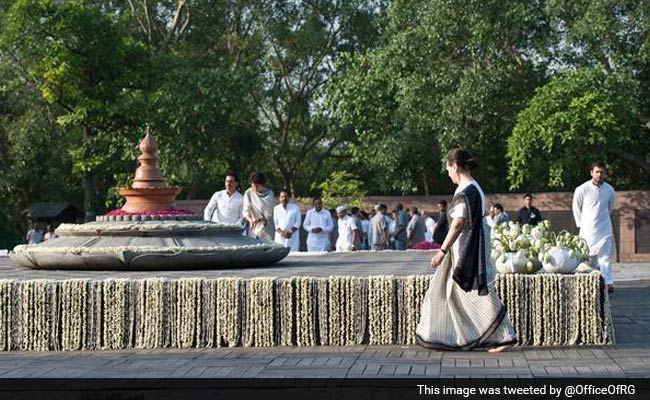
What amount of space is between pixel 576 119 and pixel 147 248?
611 inches

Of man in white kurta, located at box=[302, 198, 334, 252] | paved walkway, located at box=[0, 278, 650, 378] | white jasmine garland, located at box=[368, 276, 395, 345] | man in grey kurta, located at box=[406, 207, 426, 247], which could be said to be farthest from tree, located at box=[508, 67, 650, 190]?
white jasmine garland, located at box=[368, 276, 395, 345]

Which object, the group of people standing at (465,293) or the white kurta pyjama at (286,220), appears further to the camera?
the white kurta pyjama at (286,220)

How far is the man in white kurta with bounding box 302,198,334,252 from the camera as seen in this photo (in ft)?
61.4

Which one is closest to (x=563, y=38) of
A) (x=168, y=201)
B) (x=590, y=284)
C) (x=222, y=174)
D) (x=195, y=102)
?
(x=195, y=102)

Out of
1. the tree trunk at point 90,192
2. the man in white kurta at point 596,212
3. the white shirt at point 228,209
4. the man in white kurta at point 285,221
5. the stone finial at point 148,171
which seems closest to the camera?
the stone finial at point 148,171

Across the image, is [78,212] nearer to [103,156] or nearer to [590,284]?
[103,156]

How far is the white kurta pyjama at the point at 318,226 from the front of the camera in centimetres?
1875

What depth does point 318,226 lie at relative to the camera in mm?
18719

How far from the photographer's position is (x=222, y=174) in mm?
35250

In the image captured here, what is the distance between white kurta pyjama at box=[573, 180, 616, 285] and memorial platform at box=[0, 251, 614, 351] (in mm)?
4996

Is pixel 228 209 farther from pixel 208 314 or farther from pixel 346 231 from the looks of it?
pixel 346 231

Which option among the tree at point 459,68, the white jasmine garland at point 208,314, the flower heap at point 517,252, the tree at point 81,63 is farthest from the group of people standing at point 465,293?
the tree at point 81,63

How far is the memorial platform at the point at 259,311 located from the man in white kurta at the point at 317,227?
9.39 m

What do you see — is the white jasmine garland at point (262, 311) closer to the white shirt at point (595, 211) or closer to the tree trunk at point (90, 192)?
the white shirt at point (595, 211)
